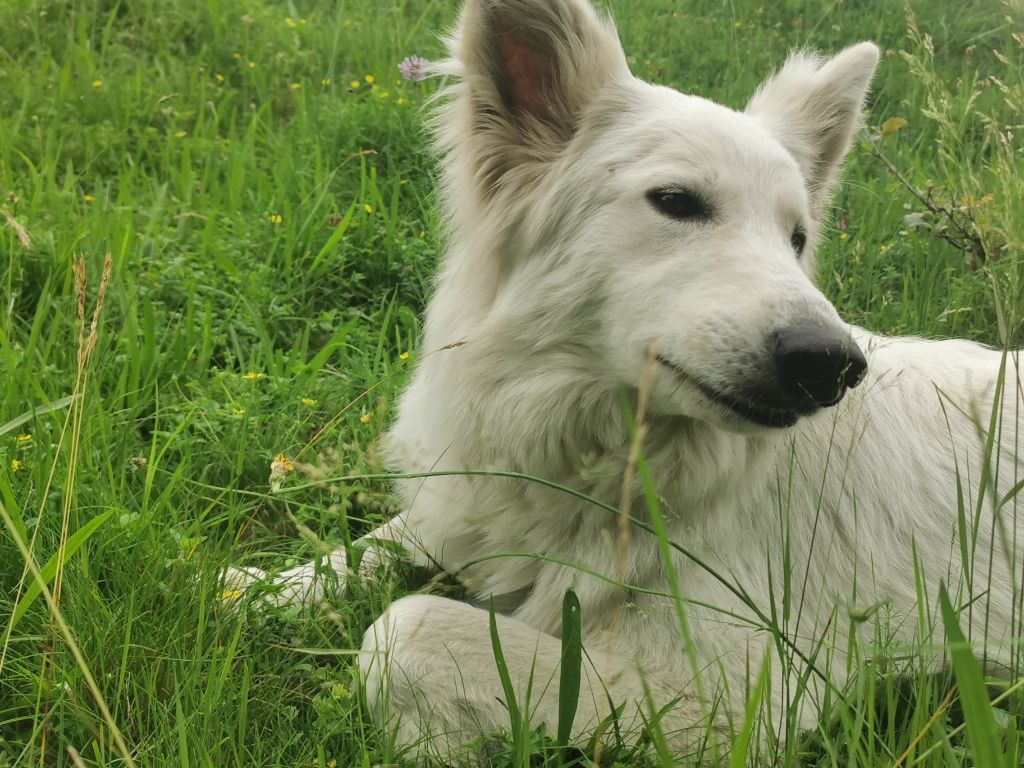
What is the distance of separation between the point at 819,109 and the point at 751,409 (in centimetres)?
131

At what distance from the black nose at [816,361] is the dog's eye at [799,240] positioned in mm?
717

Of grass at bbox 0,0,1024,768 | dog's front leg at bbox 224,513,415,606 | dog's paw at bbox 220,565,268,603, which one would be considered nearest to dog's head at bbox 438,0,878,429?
grass at bbox 0,0,1024,768

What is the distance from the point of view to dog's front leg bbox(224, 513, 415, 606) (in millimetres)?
2436

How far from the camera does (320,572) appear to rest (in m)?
2.47

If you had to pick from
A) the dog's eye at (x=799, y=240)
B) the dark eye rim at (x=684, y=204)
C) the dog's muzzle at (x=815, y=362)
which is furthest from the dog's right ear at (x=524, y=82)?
the dog's muzzle at (x=815, y=362)

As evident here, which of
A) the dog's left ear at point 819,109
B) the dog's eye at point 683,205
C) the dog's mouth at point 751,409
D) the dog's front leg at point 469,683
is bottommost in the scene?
the dog's front leg at point 469,683

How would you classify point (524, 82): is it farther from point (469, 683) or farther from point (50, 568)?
point (50, 568)

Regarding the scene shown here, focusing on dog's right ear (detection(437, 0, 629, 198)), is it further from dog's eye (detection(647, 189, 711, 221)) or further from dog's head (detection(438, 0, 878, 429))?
dog's eye (detection(647, 189, 711, 221))

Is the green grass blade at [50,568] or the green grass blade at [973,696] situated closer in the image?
the green grass blade at [973,696]

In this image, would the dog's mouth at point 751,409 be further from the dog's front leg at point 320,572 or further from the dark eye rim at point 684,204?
the dog's front leg at point 320,572

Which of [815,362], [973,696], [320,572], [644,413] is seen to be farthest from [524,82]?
[973,696]

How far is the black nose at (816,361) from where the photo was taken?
1939mm

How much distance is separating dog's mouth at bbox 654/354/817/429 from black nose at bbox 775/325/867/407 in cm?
8

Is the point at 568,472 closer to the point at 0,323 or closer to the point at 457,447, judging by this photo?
the point at 457,447
